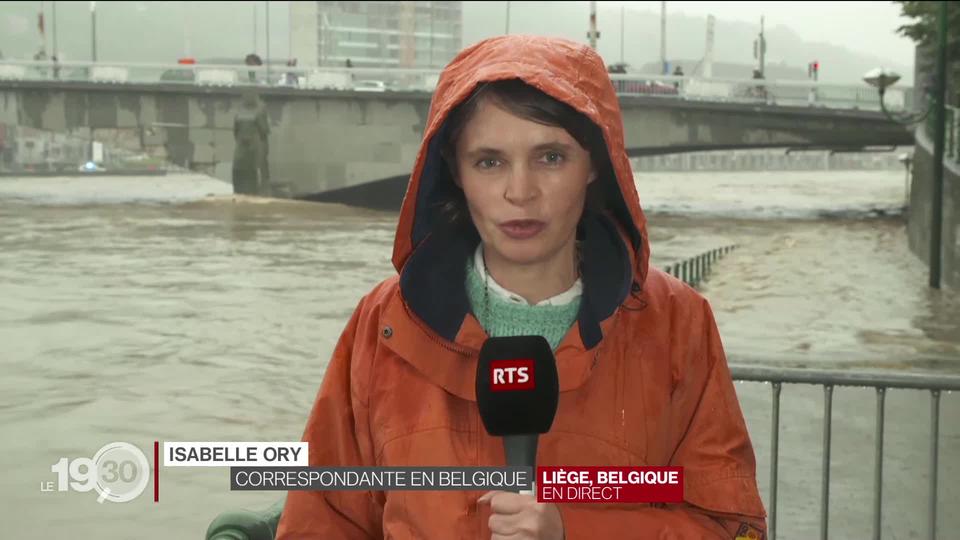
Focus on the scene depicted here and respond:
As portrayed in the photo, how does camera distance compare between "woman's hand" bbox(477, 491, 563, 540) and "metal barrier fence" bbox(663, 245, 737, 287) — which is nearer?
"woman's hand" bbox(477, 491, 563, 540)

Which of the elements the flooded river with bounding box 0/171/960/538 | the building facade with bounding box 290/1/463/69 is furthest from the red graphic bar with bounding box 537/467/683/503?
the building facade with bounding box 290/1/463/69

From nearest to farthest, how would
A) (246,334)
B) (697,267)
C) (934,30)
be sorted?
(246,334)
(697,267)
(934,30)

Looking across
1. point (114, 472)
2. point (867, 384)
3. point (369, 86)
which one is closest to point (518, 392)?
point (114, 472)

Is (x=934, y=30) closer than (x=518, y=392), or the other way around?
(x=518, y=392)

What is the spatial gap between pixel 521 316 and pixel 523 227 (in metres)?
0.13

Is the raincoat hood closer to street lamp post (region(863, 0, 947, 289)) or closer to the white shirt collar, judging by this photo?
the white shirt collar

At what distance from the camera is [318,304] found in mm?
18703

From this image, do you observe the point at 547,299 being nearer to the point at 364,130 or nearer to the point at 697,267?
the point at 697,267

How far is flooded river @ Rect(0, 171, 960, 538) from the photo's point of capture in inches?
244

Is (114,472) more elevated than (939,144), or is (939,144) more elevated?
(114,472)

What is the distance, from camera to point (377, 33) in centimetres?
8125

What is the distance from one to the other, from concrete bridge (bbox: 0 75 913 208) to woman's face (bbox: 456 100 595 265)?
3509 cm

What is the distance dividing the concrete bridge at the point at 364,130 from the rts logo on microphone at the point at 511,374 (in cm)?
3532

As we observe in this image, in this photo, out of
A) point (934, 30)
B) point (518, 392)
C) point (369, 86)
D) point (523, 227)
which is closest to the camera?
point (518, 392)
